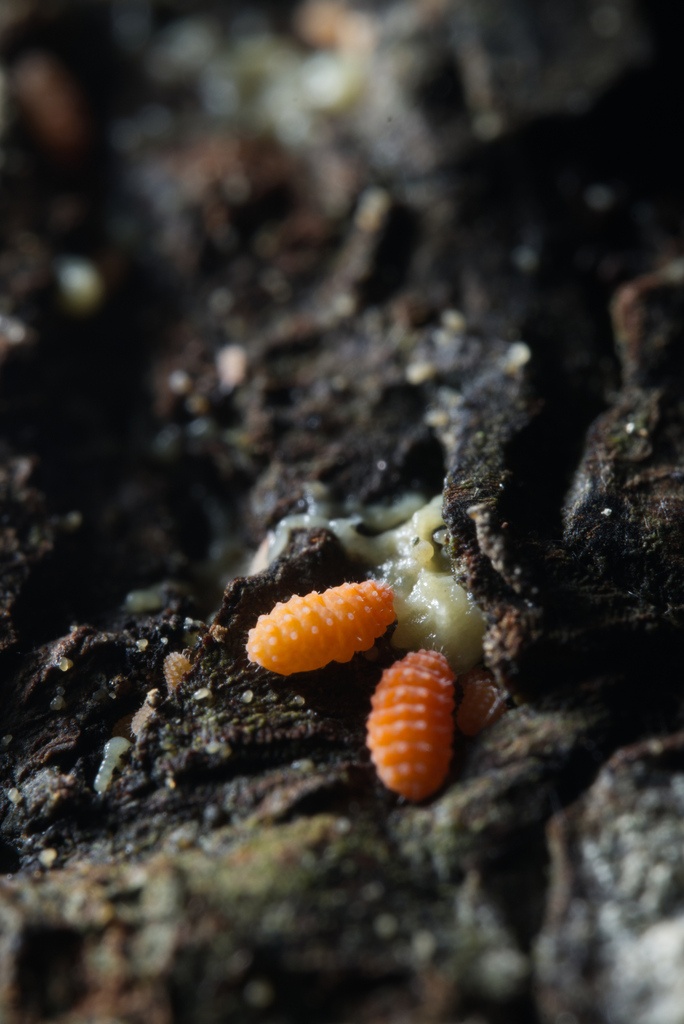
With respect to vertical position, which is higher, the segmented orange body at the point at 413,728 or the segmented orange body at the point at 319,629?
the segmented orange body at the point at 319,629

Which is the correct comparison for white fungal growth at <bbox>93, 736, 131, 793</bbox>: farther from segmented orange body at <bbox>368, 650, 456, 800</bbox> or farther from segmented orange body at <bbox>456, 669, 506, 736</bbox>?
segmented orange body at <bbox>456, 669, 506, 736</bbox>

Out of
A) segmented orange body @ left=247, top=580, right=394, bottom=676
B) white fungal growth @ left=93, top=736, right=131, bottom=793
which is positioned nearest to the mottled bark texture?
white fungal growth @ left=93, top=736, right=131, bottom=793

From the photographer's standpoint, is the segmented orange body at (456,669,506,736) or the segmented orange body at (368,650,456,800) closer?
the segmented orange body at (368,650,456,800)

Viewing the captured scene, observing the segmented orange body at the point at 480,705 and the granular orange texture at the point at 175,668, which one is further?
the granular orange texture at the point at 175,668

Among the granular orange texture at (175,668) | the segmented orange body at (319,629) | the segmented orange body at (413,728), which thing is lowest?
the segmented orange body at (413,728)

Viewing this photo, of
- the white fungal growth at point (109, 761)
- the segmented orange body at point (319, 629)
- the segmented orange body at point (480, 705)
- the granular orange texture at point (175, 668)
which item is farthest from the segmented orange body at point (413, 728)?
the white fungal growth at point (109, 761)

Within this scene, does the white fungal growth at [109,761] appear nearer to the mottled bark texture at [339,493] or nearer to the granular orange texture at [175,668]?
the mottled bark texture at [339,493]
